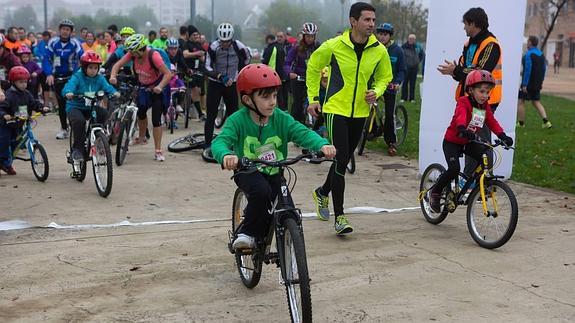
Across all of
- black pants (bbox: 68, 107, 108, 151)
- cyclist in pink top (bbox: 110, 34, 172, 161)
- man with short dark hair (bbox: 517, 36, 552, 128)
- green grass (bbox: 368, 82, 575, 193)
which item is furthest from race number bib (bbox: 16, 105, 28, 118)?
man with short dark hair (bbox: 517, 36, 552, 128)

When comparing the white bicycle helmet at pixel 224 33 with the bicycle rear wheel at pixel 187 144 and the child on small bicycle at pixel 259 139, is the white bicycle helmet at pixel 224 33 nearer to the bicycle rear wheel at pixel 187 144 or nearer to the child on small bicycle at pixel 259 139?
the bicycle rear wheel at pixel 187 144

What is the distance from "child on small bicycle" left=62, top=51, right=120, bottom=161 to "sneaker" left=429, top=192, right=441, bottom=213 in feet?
14.1

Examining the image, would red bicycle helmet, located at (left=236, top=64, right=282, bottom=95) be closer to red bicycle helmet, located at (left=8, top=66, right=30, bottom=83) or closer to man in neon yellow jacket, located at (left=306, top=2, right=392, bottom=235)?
man in neon yellow jacket, located at (left=306, top=2, right=392, bottom=235)

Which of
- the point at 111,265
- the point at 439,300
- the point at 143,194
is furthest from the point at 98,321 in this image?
the point at 143,194

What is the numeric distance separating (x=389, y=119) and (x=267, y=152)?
7.70m

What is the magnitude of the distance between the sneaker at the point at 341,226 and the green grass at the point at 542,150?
374 cm

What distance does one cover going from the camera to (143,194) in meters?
9.03

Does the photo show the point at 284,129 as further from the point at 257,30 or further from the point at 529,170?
the point at 257,30

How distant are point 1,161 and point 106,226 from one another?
130 inches

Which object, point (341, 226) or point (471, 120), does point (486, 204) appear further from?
point (341, 226)

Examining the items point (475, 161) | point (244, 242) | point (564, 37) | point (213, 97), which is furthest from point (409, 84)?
point (564, 37)

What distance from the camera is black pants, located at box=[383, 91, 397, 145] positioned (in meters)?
12.7

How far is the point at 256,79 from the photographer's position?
5.15 m

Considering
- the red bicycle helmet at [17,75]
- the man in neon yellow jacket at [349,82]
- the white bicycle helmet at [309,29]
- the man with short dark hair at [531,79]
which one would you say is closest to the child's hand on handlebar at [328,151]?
the man in neon yellow jacket at [349,82]
